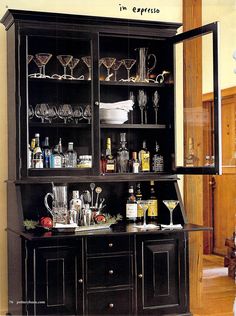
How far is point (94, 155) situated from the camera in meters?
3.95

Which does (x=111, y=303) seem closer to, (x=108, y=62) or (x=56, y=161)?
(x=56, y=161)

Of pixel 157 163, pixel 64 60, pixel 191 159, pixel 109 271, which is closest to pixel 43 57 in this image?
pixel 64 60

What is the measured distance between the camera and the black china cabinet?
3668mm

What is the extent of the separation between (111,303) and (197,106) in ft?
4.91

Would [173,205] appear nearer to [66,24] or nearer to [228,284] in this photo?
[66,24]

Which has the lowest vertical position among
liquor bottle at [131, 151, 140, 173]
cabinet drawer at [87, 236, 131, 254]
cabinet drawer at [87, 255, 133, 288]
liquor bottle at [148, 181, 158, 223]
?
cabinet drawer at [87, 255, 133, 288]

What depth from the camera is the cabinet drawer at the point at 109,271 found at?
371 centimetres

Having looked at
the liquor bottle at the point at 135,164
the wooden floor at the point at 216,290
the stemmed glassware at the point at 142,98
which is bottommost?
the wooden floor at the point at 216,290

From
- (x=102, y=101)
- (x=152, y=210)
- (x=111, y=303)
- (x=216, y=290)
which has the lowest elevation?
(x=216, y=290)

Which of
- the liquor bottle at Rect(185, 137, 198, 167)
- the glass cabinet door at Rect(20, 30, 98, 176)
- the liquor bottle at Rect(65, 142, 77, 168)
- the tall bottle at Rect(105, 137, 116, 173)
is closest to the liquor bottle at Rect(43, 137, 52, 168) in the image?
the glass cabinet door at Rect(20, 30, 98, 176)

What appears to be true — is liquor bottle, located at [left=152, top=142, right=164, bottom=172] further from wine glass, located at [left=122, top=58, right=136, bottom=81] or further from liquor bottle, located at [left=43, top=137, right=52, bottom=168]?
liquor bottle, located at [left=43, top=137, right=52, bottom=168]

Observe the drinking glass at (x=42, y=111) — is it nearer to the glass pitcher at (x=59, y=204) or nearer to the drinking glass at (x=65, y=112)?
the drinking glass at (x=65, y=112)

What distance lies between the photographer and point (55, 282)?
3.62 meters

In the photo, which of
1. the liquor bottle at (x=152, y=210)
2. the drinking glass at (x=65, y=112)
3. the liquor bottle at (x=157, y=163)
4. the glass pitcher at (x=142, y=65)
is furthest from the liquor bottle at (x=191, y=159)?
the drinking glass at (x=65, y=112)
